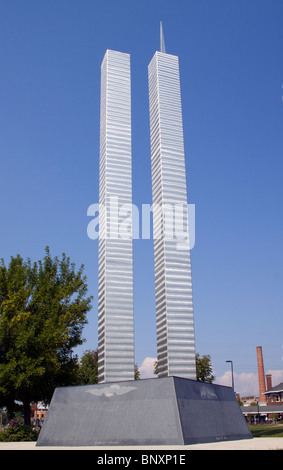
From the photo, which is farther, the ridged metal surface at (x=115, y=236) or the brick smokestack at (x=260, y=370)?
the brick smokestack at (x=260, y=370)

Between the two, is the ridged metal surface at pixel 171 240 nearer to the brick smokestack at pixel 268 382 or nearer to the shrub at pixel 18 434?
the shrub at pixel 18 434

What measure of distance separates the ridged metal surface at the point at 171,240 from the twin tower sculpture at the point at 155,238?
7 centimetres

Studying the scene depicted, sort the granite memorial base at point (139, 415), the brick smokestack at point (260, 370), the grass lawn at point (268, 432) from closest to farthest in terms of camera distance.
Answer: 1. the granite memorial base at point (139, 415)
2. the grass lawn at point (268, 432)
3. the brick smokestack at point (260, 370)

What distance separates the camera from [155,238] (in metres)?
36.2

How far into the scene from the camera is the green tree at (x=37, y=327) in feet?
103

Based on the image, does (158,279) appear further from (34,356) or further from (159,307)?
(34,356)

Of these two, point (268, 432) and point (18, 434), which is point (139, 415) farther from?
point (268, 432)

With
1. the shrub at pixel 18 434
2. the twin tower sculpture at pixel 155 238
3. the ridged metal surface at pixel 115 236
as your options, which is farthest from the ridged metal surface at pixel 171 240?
the shrub at pixel 18 434

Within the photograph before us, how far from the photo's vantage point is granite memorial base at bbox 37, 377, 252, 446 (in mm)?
19938

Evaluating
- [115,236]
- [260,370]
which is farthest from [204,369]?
[260,370]

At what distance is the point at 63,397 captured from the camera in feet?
77.5

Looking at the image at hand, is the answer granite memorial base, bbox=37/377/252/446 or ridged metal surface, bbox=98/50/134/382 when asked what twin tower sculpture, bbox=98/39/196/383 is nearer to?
ridged metal surface, bbox=98/50/134/382

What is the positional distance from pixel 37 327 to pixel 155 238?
12.0 m
